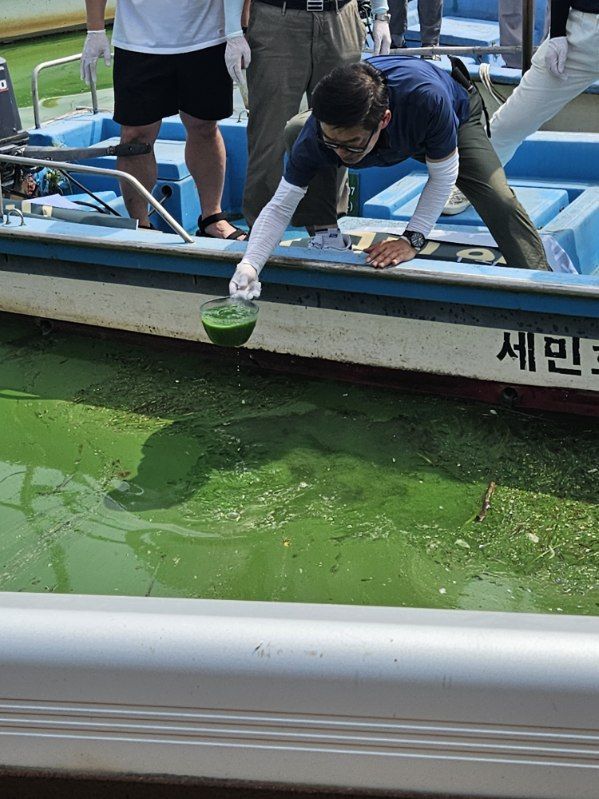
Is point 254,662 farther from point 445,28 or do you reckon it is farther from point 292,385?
point 445,28

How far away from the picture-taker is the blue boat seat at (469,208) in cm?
454

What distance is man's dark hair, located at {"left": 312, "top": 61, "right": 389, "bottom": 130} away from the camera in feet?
10.4

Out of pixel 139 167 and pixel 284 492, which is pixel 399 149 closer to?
pixel 284 492

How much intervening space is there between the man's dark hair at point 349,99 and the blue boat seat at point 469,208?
1.37 m

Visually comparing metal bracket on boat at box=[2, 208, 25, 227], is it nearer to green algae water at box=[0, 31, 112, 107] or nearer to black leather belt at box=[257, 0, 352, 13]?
black leather belt at box=[257, 0, 352, 13]

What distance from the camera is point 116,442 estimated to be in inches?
153

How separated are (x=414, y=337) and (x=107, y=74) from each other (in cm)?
785

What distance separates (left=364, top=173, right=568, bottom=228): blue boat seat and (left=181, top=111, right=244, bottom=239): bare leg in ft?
2.19

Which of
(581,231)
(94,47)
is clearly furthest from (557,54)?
(94,47)

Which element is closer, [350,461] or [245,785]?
[245,785]

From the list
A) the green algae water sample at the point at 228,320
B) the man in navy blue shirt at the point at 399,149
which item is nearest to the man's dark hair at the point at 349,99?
the man in navy blue shirt at the point at 399,149

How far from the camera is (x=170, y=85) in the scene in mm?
4297

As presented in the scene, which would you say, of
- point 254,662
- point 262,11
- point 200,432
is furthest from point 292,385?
point 254,662

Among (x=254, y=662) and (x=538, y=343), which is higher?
(x=254, y=662)
